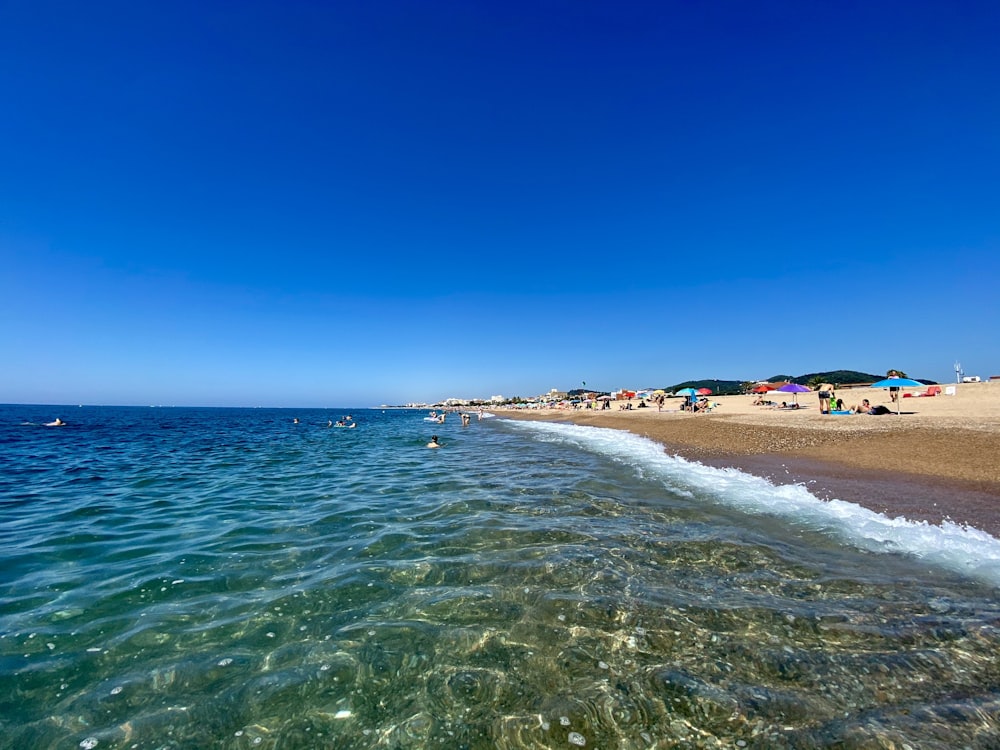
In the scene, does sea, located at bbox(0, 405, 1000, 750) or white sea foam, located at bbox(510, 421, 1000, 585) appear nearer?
sea, located at bbox(0, 405, 1000, 750)

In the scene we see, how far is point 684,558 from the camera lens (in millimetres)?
7129

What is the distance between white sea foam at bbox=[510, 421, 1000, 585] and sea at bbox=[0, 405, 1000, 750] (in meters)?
0.07

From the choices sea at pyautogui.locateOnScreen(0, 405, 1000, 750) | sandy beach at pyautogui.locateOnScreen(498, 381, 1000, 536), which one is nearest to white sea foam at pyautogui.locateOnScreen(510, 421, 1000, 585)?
sea at pyautogui.locateOnScreen(0, 405, 1000, 750)

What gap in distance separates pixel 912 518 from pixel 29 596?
15.7 meters

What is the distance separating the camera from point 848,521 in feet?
29.3

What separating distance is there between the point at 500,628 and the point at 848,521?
8347mm

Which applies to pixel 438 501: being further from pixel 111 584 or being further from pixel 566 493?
pixel 111 584

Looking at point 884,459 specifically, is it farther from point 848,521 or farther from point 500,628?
point 500,628

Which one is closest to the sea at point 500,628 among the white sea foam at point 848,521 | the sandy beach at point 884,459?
the white sea foam at point 848,521

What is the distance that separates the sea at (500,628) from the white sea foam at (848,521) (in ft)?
0.24

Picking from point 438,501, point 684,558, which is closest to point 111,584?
point 438,501

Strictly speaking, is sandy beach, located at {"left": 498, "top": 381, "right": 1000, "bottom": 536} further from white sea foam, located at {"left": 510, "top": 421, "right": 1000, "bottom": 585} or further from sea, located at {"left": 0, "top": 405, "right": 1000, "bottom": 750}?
sea, located at {"left": 0, "top": 405, "right": 1000, "bottom": 750}

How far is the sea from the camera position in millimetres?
3551

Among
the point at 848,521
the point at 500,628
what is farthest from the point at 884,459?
the point at 500,628
